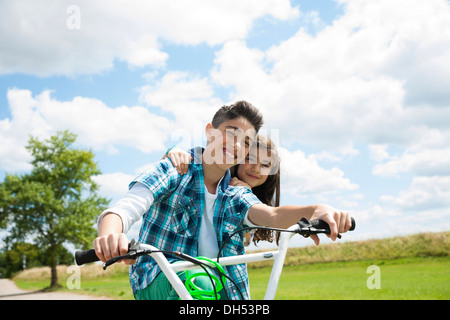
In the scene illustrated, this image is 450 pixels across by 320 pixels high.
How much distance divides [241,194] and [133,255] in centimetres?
127

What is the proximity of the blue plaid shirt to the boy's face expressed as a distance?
0.13 metres

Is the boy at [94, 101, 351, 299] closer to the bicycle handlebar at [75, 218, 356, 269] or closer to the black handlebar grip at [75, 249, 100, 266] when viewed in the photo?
the bicycle handlebar at [75, 218, 356, 269]

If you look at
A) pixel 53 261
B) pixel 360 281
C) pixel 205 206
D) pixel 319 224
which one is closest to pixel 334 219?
pixel 319 224

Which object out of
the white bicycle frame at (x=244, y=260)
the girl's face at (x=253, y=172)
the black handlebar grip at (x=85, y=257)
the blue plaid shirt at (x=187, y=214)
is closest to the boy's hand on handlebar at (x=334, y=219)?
the white bicycle frame at (x=244, y=260)

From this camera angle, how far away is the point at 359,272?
17547 mm

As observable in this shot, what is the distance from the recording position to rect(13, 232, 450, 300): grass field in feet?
40.9

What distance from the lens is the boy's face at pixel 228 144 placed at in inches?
109

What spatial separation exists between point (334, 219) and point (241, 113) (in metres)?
1.16

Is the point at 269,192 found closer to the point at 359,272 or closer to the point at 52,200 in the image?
the point at 359,272

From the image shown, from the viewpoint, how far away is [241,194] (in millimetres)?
2793

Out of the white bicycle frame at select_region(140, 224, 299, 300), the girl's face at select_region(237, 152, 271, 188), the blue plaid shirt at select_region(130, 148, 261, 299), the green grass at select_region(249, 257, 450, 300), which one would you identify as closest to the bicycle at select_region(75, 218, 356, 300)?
the white bicycle frame at select_region(140, 224, 299, 300)

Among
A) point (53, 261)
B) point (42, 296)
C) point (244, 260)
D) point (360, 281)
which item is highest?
point (244, 260)

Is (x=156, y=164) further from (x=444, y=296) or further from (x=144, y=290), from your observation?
(x=444, y=296)
